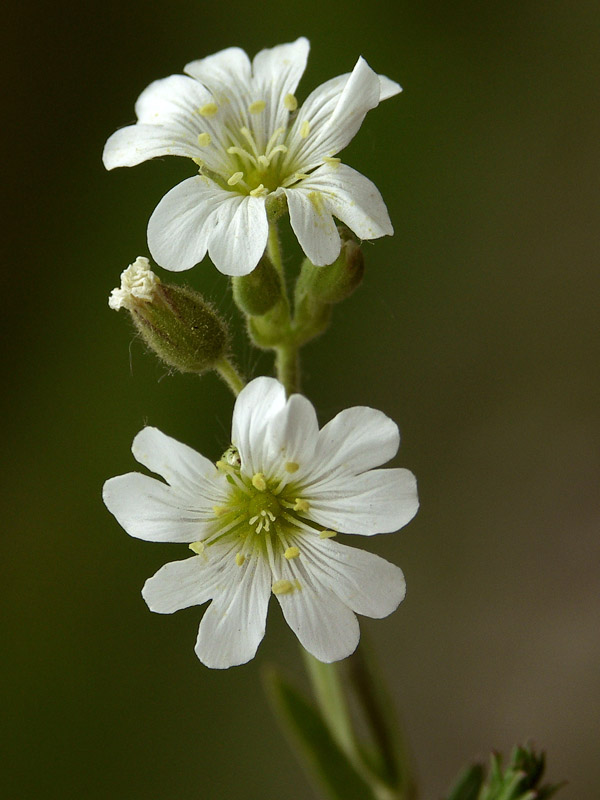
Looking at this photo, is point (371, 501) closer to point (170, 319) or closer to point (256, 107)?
point (170, 319)

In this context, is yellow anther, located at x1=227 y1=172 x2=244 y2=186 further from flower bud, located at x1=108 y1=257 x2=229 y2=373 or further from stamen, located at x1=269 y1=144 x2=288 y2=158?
flower bud, located at x1=108 y1=257 x2=229 y2=373

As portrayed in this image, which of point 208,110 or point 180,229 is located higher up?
point 208,110

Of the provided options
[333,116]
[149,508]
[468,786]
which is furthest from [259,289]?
[468,786]

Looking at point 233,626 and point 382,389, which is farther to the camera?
point 382,389

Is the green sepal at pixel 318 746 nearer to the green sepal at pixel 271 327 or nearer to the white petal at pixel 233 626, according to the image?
the white petal at pixel 233 626

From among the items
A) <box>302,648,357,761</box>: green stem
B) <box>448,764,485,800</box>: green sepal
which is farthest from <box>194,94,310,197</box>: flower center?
<box>448,764,485,800</box>: green sepal

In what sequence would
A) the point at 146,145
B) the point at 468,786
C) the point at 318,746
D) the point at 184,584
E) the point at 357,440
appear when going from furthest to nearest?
the point at 318,746
the point at 468,786
the point at 146,145
the point at 184,584
the point at 357,440

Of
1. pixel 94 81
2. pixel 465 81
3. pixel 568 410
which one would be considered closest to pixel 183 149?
pixel 94 81
